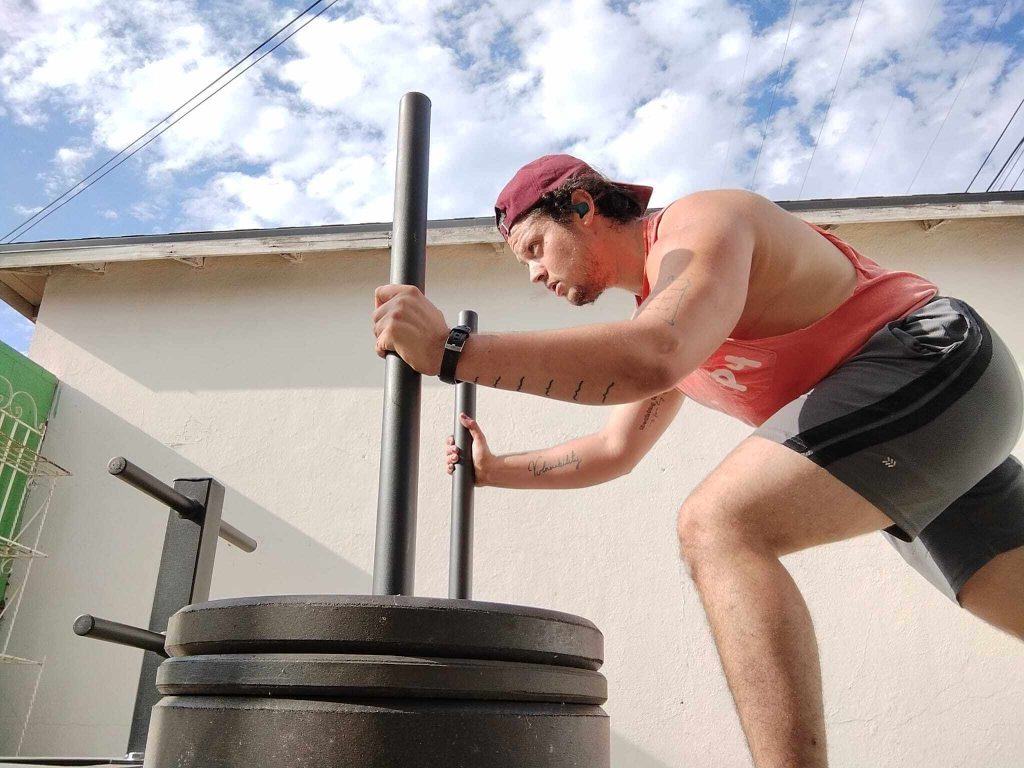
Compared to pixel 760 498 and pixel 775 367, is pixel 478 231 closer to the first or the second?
pixel 775 367

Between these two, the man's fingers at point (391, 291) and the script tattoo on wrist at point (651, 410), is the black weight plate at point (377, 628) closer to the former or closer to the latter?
the man's fingers at point (391, 291)

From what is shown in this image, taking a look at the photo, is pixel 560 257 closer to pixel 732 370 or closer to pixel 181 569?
pixel 732 370

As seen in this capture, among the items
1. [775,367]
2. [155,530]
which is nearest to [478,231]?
[155,530]

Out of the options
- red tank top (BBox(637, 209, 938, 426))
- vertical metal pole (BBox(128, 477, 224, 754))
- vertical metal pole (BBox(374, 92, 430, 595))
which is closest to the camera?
vertical metal pole (BBox(374, 92, 430, 595))

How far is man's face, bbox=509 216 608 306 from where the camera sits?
1542 millimetres

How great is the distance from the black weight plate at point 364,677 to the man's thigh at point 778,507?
1.32ft

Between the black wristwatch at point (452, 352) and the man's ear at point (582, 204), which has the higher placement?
the man's ear at point (582, 204)

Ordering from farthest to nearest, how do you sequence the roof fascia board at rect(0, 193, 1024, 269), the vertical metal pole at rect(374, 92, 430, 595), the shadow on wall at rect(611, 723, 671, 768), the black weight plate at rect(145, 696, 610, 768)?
the roof fascia board at rect(0, 193, 1024, 269) → the shadow on wall at rect(611, 723, 671, 768) → the vertical metal pole at rect(374, 92, 430, 595) → the black weight plate at rect(145, 696, 610, 768)

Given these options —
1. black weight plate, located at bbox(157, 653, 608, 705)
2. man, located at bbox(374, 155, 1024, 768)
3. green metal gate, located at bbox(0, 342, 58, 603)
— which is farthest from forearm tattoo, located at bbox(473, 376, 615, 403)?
green metal gate, located at bbox(0, 342, 58, 603)

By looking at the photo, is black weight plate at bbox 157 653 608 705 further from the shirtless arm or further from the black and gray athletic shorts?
the shirtless arm

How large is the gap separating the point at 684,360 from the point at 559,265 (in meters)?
0.52

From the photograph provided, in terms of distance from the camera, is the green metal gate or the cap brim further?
the green metal gate

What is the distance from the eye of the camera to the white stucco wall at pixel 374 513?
3.11m

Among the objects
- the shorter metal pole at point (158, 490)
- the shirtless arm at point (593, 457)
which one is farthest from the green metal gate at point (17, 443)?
the shirtless arm at point (593, 457)
